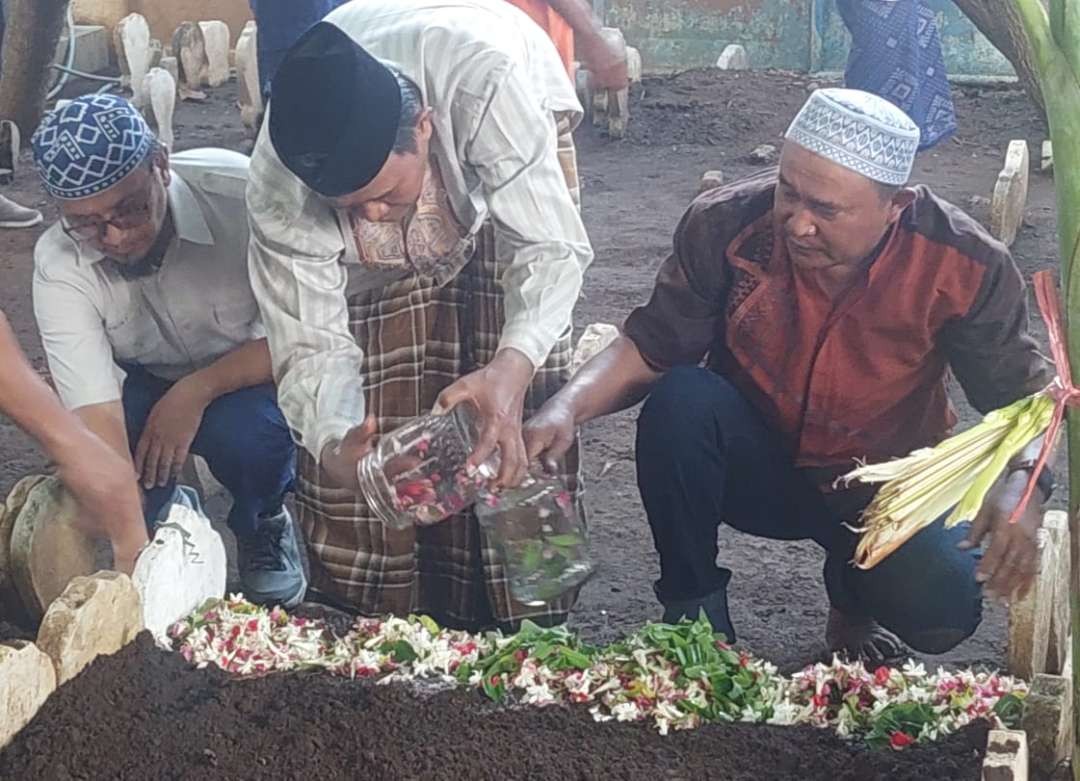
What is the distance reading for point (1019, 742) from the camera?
1.50 meters

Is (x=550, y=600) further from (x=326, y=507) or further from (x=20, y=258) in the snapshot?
(x=20, y=258)

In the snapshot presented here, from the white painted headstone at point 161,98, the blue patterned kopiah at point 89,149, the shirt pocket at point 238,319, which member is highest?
the blue patterned kopiah at point 89,149

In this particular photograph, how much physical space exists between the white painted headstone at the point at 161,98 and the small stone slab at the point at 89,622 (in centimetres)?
517

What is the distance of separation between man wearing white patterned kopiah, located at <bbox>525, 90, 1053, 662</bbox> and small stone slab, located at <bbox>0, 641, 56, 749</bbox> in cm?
89

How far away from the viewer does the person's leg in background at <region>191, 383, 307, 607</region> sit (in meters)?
3.02

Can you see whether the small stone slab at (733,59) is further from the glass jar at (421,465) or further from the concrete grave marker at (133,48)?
the glass jar at (421,465)

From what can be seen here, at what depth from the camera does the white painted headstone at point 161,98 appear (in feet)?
22.7

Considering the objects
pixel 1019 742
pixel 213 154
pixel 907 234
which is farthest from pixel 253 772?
pixel 213 154

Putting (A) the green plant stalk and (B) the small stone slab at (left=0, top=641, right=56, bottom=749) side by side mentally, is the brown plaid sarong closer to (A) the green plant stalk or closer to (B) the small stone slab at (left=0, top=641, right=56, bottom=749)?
(B) the small stone slab at (left=0, top=641, right=56, bottom=749)

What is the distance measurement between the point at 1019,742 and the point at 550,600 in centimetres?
144

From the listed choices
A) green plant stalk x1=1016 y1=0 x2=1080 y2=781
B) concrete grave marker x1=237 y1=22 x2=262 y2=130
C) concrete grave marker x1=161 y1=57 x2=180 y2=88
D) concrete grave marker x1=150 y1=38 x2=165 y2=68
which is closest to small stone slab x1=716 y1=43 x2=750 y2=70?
concrete grave marker x1=237 y1=22 x2=262 y2=130

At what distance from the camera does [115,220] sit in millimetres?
2693

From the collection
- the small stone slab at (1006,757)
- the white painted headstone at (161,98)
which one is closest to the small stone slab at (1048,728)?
the small stone slab at (1006,757)

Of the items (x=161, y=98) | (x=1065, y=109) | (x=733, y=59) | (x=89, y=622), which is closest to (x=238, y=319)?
(x=89, y=622)
